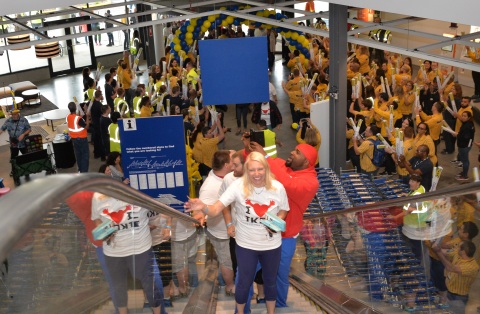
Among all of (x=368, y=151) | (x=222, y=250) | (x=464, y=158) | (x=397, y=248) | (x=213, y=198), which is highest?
(x=213, y=198)

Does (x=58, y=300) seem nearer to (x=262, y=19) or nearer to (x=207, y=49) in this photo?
(x=207, y=49)

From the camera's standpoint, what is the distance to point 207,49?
10.8 metres

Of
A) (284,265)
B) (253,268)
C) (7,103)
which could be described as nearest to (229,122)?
(7,103)

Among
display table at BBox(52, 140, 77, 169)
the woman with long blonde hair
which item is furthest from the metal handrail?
display table at BBox(52, 140, 77, 169)

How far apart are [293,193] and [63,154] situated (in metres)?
8.68

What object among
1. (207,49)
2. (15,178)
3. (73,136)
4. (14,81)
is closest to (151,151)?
(207,49)

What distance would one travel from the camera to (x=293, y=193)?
5773mm

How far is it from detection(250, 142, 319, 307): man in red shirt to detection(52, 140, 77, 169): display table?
324 inches

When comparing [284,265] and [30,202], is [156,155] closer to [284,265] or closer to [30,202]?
[284,265]

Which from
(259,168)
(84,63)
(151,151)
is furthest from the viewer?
(84,63)

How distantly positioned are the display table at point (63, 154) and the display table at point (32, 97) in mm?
5195

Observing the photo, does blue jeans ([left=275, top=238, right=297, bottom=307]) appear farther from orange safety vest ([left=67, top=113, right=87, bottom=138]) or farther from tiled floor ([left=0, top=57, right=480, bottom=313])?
orange safety vest ([left=67, top=113, right=87, bottom=138])

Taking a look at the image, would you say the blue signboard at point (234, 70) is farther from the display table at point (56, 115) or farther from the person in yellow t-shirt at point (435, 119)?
the display table at point (56, 115)

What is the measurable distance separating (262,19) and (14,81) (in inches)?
402
